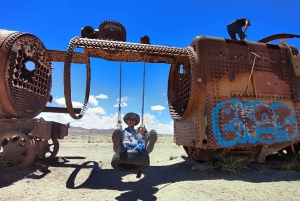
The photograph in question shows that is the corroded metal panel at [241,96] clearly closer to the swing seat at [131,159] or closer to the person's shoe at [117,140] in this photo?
the swing seat at [131,159]

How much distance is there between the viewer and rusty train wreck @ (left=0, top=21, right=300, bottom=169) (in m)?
6.98

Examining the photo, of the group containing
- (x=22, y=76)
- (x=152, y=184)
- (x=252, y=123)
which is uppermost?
(x=22, y=76)

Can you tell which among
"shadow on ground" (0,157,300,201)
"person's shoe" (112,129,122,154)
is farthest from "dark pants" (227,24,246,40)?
"person's shoe" (112,129,122,154)

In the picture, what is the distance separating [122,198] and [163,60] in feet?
18.9

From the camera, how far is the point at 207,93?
7.13 m

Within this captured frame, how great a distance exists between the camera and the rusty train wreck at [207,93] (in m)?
6.98

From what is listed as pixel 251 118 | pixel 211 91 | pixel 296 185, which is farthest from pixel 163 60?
pixel 296 185

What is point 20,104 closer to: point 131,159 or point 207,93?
point 131,159

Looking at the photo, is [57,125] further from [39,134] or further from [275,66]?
[275,66]

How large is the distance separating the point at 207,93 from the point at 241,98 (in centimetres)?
118

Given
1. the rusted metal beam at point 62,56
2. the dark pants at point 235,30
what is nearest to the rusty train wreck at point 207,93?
the rusted metal beam at point 62,56

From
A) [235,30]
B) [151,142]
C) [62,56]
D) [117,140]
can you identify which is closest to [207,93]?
[151,142]

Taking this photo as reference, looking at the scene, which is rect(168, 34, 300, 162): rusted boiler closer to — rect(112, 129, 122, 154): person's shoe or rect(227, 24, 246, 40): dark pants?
rect(227, 24, 246, 40): dark pants

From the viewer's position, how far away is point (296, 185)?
610 cm
